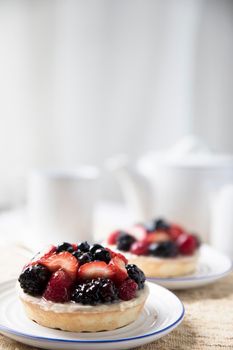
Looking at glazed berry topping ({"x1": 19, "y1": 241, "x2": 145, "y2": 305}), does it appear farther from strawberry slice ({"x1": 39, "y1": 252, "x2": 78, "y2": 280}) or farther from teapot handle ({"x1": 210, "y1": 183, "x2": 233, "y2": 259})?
teapot handle ({"x1": 210, "y1": 183, "x2": 233, "y2": 259})

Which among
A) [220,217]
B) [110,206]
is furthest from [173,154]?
[110,206]

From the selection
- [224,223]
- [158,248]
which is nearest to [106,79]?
[224,223]

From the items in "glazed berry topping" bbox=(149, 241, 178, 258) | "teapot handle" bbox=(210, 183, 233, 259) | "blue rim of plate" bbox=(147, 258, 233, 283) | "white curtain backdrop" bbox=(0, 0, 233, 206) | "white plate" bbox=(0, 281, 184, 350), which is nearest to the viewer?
"white plate" bbox=(0, 281, 184, 350)

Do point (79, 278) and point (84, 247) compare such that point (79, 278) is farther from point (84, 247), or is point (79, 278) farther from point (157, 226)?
point (157, 226)

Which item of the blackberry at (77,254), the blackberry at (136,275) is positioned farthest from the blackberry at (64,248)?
the blackberry at (136,275)

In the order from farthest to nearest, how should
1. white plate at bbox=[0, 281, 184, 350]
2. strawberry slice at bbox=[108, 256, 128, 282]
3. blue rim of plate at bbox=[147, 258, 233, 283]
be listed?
blue rim of plate at bbox=[147, 258, 233, 283], strawberry slice at bbox=[108, 256, 128, 282], white plate at bbox=[0, 281, 184, 350]

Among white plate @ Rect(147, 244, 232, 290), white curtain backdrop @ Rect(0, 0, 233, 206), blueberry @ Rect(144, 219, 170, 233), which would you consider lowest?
white plate @ Rect(147, 244, 232, 290)

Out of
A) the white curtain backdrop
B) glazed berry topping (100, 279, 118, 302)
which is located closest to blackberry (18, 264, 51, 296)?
glazed berry topping (100, 279, 118, 302)
